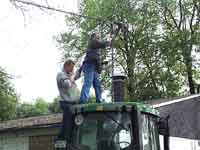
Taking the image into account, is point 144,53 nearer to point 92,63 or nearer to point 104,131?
point 92,63

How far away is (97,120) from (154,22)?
75.4 feet

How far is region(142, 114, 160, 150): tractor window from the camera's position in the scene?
7436mm

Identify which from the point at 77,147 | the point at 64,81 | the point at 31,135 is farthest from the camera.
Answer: the point at 31,135

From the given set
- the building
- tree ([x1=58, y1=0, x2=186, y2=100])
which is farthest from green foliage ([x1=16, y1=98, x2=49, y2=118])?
the building

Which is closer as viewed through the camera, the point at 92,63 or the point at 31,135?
the point at 92,63

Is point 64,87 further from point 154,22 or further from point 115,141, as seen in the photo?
point 154,22

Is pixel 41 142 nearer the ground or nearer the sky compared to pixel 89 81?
nearer the ground

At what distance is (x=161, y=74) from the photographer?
2906 cm

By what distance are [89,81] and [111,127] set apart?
178 centimetres

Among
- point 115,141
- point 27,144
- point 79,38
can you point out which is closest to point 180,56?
point 79,38

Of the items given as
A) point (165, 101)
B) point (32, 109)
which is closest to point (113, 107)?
point (165, 101)

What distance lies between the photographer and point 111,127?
7.23 metres

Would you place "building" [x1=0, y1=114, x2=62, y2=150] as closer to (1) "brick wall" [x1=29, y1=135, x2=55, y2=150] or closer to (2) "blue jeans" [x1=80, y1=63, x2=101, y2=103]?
(1) "brick wall" [x1=29, y1=135, x2=55, y2=150]

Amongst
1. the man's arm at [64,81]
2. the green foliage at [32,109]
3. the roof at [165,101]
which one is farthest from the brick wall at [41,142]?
the green foliage at [32,109]
